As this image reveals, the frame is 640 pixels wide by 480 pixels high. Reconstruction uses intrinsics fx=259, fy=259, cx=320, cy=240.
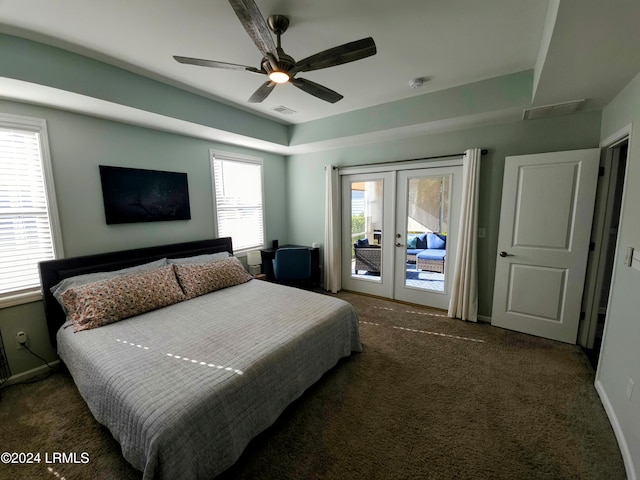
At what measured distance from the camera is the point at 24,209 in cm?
221

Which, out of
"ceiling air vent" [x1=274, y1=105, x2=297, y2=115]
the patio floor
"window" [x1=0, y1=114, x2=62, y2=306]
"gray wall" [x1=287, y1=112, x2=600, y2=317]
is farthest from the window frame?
the patio floor

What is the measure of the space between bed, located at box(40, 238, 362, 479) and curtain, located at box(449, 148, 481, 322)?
1.58m

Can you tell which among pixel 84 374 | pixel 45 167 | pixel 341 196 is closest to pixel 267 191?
pixel 341 196

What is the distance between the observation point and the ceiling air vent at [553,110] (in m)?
2.35

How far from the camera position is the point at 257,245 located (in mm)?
4363

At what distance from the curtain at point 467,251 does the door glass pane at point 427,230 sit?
279 mm

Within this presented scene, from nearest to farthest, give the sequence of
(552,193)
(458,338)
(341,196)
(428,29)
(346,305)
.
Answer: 1. (428,29)
2. (346,305)
3. (552,193)
4. (458,338)
5. (341,196)

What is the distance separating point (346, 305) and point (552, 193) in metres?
2.39

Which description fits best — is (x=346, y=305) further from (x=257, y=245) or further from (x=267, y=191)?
(x=267, y=191)

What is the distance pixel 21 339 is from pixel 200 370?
2015 millimetres

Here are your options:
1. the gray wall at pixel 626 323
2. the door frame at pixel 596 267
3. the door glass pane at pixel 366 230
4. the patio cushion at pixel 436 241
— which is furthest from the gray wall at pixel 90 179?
the door frame at pixel 596 267

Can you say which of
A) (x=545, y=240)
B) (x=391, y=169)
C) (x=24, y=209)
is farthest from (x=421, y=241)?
(x=24, y=209)

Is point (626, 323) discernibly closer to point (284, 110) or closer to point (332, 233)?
point (332, 233)

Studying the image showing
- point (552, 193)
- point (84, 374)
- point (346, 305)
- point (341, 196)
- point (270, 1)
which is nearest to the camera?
point (270, 1)
